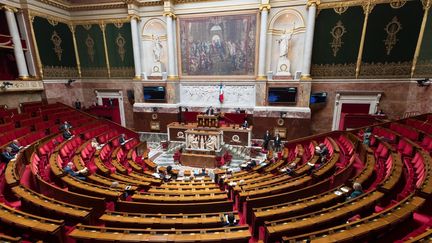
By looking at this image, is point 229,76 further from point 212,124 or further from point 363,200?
point 363,200

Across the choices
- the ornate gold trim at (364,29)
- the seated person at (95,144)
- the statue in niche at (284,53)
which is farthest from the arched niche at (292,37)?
the seated person at (95,144)

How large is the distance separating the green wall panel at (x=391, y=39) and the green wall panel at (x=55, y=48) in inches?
821

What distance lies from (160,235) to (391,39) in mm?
15346

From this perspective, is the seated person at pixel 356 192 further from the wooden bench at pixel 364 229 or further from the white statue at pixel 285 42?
the white statue at pixel 285 42

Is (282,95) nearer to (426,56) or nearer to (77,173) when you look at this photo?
(426,56)

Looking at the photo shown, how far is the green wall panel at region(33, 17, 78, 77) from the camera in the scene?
13.6 meters

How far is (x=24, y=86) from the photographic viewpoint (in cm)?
1253

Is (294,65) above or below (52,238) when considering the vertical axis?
above

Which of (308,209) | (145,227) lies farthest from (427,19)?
(145,227)

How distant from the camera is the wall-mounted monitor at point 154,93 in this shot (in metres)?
15.0

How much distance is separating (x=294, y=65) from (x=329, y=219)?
1170 centimetres

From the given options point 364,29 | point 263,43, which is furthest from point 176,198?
point 364,29

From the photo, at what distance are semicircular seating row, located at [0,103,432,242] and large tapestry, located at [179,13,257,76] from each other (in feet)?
27.2

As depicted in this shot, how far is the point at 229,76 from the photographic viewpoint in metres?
14.6
